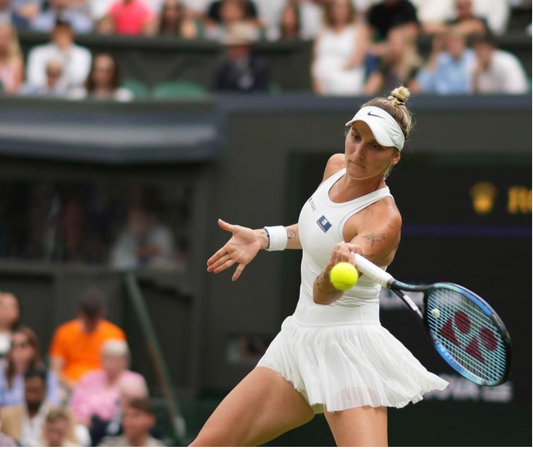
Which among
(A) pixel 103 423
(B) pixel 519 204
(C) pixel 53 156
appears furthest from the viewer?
(C) pixel 53 156

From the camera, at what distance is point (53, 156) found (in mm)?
9734

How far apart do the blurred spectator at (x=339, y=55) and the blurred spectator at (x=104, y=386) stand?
9.25ft

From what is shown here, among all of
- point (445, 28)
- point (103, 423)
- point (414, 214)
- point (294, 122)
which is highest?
point (445, 28)

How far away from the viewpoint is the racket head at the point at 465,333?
4516mm

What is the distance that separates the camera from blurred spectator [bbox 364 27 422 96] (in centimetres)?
962

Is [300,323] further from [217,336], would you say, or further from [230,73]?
[230,73]

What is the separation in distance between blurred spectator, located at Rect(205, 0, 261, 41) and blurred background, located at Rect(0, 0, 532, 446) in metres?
0.07

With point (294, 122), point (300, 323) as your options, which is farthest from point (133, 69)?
point (300, 323)

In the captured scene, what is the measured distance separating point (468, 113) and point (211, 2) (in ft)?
9.62

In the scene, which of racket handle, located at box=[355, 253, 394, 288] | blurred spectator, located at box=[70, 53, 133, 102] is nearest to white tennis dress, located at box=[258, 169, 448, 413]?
racket handle, located at box=[355, 253, 394, 288]

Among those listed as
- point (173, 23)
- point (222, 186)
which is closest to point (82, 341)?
point (222, 186)

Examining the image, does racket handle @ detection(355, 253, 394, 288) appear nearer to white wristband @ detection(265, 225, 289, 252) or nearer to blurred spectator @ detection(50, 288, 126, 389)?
white wristband @ detection(265, 225, 289, 252)

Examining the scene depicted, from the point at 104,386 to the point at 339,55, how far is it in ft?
11.1

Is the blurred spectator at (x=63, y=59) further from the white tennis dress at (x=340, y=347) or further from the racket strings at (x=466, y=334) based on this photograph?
the racket strings at (x=466, y=334)
